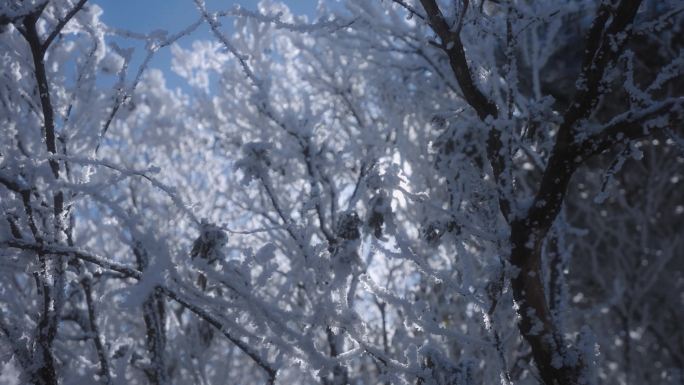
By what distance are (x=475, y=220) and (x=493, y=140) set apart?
48 cm

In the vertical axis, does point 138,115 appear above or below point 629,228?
above

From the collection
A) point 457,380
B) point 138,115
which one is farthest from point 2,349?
point 138,115

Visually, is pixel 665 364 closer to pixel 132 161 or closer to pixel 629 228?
pixel 629 228

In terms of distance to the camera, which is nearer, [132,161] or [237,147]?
[237,147]

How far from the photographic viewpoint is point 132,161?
21.6 ft

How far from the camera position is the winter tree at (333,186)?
61.7 inches

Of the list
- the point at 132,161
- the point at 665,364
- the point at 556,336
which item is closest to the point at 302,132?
the point at 556,336

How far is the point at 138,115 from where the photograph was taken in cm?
692

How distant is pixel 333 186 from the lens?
152 inches

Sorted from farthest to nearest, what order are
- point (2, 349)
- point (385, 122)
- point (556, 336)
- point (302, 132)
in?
point (385, 122), point (302, 132), point (2, 349), point (556, 336)

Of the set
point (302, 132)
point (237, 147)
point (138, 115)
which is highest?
point (138, 115)

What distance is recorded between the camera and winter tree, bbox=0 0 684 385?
1.57m

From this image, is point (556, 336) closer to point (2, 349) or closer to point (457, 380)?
point (457, 380)

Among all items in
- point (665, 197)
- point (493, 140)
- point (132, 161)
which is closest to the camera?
point (493, 140)
